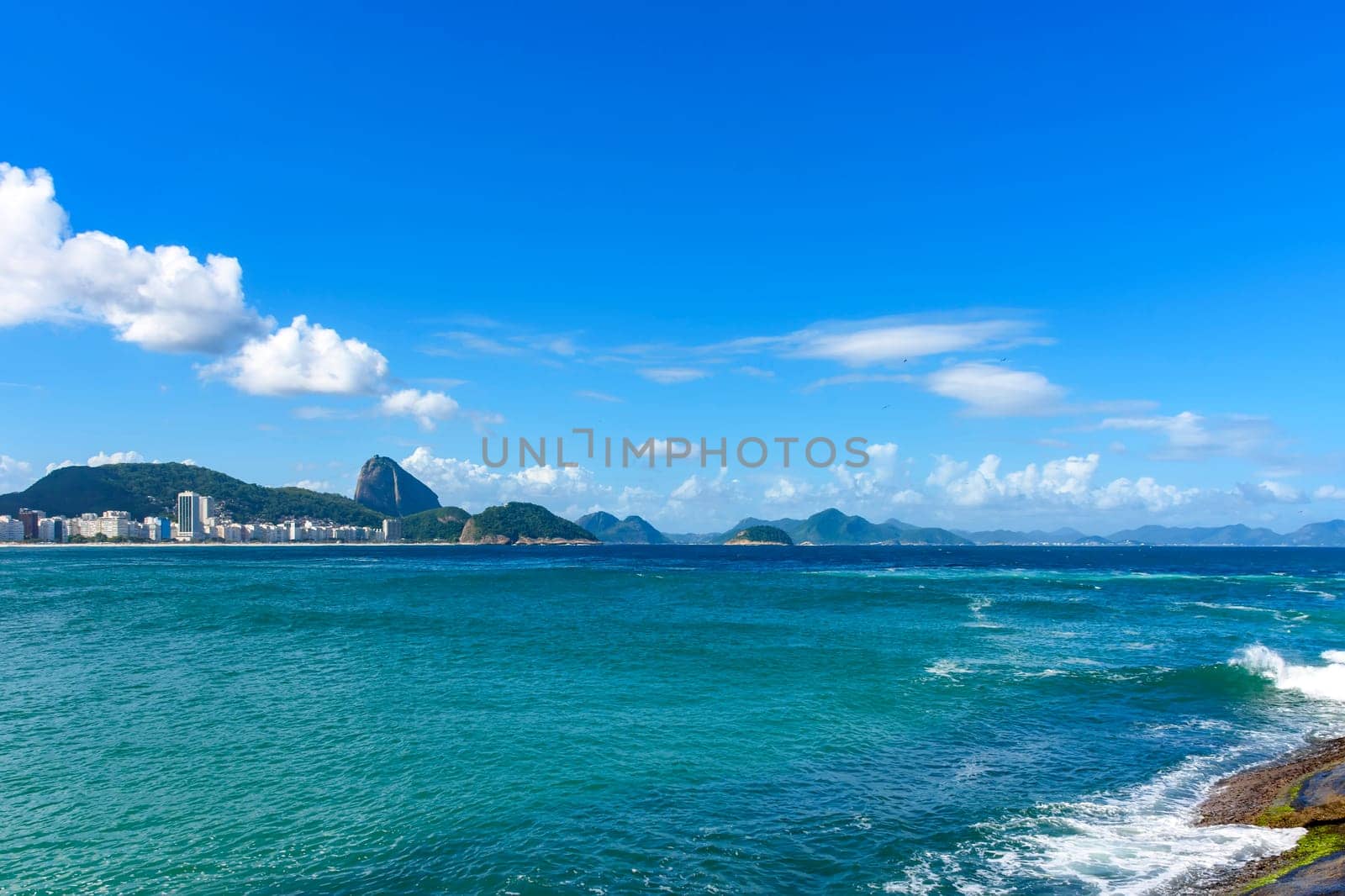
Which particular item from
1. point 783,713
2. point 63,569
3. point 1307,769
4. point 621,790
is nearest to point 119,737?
point 621,790

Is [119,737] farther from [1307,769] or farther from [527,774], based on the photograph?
[1307,769]

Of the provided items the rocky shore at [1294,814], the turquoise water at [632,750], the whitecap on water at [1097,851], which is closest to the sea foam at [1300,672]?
the turquoise water at [632,750]

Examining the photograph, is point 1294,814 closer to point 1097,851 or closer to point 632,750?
point 1097,851

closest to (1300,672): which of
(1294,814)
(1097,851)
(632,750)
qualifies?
(1294,814)

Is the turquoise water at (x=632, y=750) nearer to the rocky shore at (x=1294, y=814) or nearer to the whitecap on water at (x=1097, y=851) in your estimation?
the whitecap on water at (x=1097, y=851)

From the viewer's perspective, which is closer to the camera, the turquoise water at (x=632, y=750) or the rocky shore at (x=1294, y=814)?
the rocky shore at (x=1294, y=814)

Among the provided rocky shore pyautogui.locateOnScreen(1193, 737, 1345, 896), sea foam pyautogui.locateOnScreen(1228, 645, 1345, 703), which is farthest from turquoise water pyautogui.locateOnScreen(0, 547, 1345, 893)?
rocky shore pyautogui.locateOnScreen(1193, 737, 1345, 896)

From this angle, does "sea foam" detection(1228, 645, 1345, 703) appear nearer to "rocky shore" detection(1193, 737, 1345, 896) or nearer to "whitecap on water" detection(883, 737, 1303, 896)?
"rocky shore" detection(1193, 737, 1345, 896)
